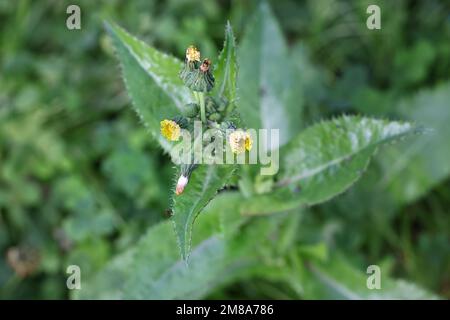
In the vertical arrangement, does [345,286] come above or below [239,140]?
below

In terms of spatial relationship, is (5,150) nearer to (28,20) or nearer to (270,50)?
(28,20)

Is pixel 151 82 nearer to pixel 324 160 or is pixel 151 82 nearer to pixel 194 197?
pixel 194 197

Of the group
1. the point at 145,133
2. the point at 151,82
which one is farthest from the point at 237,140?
the point at 145,133

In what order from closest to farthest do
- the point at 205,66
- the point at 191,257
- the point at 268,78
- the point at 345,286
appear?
the point at 205,66 < the point at 191,257 < the point at 345,286 < the point at 268,78

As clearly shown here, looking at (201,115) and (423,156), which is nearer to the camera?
(201,115)

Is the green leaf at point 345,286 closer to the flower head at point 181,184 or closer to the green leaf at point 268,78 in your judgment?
the green leaf at point 268,78

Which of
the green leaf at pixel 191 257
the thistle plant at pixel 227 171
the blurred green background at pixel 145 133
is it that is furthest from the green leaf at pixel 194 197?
the blurred green background at pixel 145 133

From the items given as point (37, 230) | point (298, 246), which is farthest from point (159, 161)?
point (298, 246)

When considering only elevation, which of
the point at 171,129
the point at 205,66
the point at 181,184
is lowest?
the point at 181,184
